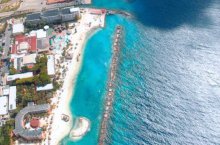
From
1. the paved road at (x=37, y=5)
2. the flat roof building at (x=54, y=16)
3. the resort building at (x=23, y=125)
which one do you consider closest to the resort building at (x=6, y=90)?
the resort building at (x=23, y=125)

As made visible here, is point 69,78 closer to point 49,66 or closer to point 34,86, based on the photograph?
point 49,66

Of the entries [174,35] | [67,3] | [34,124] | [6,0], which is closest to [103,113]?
[34,124]

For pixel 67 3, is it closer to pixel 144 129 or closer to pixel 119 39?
pixel 119 39

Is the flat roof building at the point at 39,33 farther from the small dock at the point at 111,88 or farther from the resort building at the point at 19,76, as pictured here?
the small dock at the point at 111,88

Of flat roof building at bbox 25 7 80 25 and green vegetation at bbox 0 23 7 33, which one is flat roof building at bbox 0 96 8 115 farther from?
flat roof building at bbox 25 7 80 25

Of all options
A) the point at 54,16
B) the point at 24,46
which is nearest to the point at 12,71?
the point at 24,46

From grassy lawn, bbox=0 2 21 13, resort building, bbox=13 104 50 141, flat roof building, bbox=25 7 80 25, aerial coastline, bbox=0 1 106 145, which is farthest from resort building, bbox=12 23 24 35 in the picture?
resort building, bbox=13 104 50 141
